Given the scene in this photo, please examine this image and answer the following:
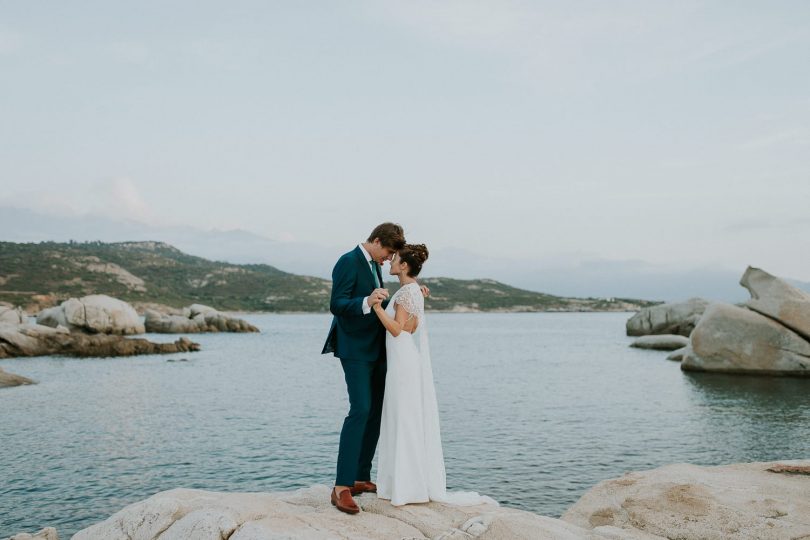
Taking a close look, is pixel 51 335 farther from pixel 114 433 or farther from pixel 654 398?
pixel 654 398

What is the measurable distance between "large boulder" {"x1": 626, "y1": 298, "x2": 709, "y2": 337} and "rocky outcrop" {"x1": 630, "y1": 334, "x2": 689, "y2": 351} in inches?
142

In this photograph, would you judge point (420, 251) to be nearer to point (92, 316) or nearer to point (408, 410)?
point (408, 410)

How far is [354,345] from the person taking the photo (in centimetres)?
811

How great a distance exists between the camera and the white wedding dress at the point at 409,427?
8109mm

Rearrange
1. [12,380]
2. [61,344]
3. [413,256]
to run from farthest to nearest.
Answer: [61,344], [12,380], [413,256]

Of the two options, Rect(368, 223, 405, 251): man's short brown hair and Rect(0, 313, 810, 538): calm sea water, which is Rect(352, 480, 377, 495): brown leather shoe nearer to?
Rect(368, 223, 405, 251): man's short brown hair

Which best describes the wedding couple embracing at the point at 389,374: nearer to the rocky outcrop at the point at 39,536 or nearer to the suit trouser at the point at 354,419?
the suit trouser at the point at 354,419

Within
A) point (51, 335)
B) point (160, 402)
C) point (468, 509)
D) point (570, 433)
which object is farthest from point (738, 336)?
point (51, 335)

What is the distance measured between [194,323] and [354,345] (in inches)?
3651

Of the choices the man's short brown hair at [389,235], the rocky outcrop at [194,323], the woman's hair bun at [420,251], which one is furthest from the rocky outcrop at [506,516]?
the rocky outcrop at [194,323]

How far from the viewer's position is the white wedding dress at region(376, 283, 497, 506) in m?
8.11

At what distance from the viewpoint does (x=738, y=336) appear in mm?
35250

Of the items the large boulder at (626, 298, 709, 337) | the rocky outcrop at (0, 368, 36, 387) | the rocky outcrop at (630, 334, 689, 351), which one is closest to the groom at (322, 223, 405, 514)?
the rocky outcrop at (0, 368, 36, 387)

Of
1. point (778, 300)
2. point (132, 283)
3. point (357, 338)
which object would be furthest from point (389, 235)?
point (132, 283)
